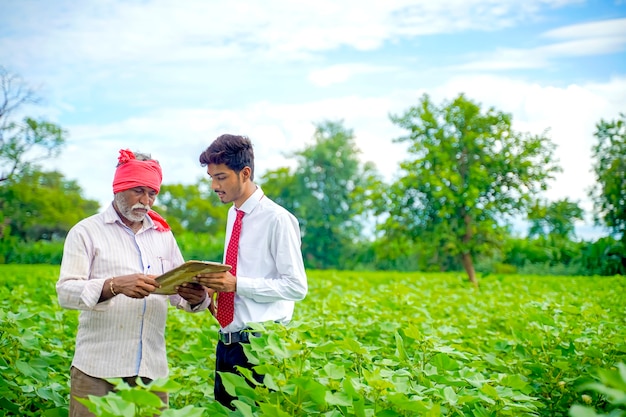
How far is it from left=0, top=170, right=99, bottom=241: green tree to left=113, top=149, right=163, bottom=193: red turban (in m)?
37.8

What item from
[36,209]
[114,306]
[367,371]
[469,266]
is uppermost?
[36,209]

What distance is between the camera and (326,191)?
47.5 metres

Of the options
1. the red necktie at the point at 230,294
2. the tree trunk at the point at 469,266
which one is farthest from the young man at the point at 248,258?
the tree trunk at the point at 469,266

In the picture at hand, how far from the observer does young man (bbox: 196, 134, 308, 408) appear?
3348 mm

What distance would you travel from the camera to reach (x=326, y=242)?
1786 inches

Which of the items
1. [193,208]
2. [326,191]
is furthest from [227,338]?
[193,208]

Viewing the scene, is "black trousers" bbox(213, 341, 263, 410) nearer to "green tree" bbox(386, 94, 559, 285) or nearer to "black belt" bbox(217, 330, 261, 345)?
"black belt" bbox(217, 330, 261, 345)

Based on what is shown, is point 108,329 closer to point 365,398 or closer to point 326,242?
point 365,398

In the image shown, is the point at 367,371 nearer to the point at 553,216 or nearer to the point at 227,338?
the point at 227,338

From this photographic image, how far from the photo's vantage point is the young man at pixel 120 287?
10.3 feet

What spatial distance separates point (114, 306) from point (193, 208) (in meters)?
63.7

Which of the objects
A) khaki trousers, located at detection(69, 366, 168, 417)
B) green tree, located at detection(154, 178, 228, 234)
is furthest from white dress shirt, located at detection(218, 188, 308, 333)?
green tree, located at detection(154, 178, 228, 234)

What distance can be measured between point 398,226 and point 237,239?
542 inches

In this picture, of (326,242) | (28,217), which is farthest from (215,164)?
(28,217)
